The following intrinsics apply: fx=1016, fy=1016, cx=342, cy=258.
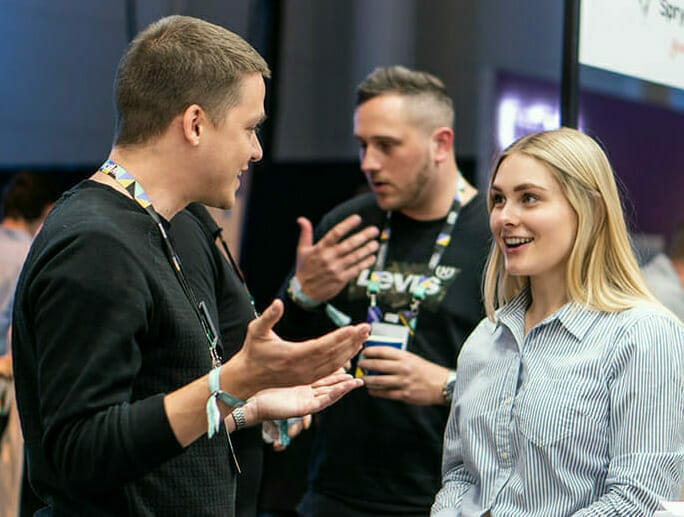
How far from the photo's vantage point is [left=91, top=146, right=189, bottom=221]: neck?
1.80 meters

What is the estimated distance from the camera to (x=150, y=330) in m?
1.67

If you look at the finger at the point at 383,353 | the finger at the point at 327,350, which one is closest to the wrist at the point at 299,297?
the finger at the point at 383,353

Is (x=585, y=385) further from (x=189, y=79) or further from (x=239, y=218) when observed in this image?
(x=239, y=218)

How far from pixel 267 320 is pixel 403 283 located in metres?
1.34

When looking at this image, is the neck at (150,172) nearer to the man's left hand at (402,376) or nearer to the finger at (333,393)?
the finger at (333,393)

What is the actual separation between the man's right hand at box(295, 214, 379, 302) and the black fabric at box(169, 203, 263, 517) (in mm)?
297

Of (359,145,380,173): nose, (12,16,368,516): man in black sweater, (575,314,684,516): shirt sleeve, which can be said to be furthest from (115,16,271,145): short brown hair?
(359,145,380,173): nose

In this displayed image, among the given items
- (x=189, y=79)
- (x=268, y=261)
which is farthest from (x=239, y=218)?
→ (x=189, y=79)

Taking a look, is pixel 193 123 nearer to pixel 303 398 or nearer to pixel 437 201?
pixel 303 398

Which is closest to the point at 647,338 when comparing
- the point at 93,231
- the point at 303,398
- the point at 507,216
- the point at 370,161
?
the point at 507,216

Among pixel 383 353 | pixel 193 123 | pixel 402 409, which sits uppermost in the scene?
pixel 193 123

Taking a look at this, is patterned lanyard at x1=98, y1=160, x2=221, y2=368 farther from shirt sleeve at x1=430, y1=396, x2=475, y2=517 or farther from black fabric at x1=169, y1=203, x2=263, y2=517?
shirt sleeve at x1=430, y1=396, x2=475, y2=517

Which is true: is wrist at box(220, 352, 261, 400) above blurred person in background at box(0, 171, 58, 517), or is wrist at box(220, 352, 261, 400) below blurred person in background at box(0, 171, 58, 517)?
above

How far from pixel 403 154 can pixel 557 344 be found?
1166 mm
